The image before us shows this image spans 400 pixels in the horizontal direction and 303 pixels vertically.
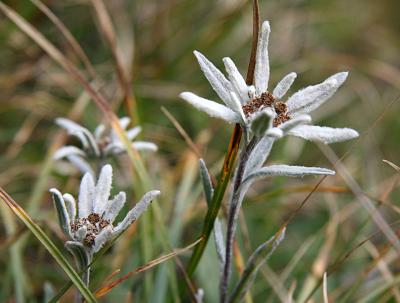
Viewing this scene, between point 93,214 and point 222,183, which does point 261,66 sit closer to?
point 222,183

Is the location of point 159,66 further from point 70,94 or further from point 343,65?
point 343,65

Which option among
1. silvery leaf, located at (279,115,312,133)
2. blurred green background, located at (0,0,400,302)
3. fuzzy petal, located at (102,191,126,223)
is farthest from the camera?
blurred green background, located at (0,0,400,302)

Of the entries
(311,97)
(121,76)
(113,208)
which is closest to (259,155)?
(311,97)

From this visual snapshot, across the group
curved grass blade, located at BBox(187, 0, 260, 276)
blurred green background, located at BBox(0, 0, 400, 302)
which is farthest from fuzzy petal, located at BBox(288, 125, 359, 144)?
blurred green background, located at BBox(0, 0, 400, 302)

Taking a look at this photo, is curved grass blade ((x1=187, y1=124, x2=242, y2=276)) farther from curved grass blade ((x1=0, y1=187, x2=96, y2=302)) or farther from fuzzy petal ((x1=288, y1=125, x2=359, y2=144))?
curved grass blade ((x1=0, y1=187, x2=96, y2=302))

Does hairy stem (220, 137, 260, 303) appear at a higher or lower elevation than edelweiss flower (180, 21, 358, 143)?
lower

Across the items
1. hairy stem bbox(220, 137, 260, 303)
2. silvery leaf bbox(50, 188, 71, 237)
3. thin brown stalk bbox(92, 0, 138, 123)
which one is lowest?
hairy stem bbox(220, 137, 260, 303)

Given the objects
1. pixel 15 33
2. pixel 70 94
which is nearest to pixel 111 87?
pixel 70 94
